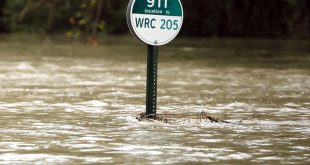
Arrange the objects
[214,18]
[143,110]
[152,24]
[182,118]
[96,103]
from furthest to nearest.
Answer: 1. [214,18]
2. [96,103]
3. [143,110]
4. [182,118]
5. [152,24]

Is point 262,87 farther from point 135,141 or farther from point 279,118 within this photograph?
point 135,141

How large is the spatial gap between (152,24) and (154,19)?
6cm

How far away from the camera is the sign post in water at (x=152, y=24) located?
9.37m

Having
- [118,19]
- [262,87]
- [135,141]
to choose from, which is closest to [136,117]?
[135,141]

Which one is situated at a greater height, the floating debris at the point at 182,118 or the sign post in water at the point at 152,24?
the sign post in water at the point at 152,24

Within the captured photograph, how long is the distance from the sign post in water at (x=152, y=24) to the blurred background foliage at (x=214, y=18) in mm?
23542

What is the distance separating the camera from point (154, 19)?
9484mm

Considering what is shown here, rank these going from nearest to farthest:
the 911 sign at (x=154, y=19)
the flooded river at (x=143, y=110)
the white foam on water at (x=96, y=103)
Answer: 1. the flooded river at (x=143, y=110)
2. the 911 sign at (x=154, y=19)
3. the white foam on water at (x=96, y=103)

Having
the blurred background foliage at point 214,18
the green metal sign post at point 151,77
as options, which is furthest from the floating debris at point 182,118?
the blurred background foliage at point 214,18

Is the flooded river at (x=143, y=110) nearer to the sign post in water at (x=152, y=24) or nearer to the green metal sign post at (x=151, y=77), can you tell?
the green metal sign post at (x=151, y=77)

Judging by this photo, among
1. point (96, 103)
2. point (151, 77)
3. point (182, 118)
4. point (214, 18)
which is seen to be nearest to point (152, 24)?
point (151, 77)

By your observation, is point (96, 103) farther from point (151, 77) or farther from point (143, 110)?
point (151, 77)

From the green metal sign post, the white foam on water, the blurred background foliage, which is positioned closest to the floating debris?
the green metal sign post

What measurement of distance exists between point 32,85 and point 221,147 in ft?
24.6
